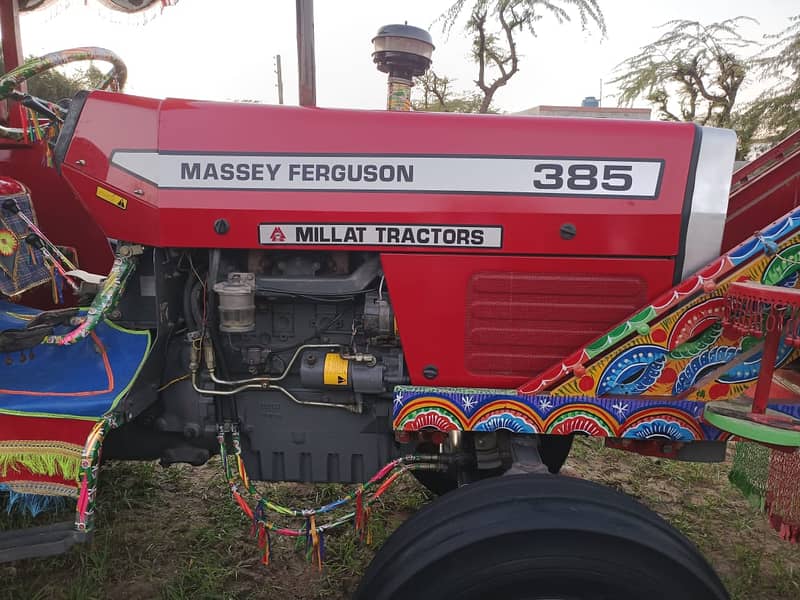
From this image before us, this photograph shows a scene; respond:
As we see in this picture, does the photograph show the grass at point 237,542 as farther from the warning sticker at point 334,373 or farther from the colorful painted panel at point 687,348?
the colorful painted panel at point 687,348

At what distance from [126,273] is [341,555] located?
1.44 m

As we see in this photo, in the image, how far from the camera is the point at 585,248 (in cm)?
168

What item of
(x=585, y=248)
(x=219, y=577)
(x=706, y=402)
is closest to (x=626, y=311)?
(x=585, y=248)

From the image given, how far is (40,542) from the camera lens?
163cm

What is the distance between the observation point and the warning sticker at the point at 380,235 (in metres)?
1.69

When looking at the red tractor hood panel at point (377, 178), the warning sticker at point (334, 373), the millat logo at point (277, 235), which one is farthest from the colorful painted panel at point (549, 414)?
the millat logo at point (277, 235)

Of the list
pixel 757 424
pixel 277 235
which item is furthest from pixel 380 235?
pixel 757 424

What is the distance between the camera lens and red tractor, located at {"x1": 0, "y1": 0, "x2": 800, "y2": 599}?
162cm

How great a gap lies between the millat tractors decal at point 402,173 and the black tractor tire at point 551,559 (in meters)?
0.86

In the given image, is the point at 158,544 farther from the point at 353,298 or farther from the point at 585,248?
the point at 585,248

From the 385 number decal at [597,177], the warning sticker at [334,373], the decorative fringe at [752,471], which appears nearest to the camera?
the 385 number decal at [597,177]

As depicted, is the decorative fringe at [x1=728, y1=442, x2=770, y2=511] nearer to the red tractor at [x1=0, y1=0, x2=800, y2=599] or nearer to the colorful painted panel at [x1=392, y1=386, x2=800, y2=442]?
the red tractor at [x1=0, y1=0, x2=800, y2=599]

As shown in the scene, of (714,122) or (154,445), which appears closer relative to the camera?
(154,445)

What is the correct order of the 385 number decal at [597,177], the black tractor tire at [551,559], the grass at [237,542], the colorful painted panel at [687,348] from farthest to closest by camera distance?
the grass at [237,542] < the 385 number decal at [597,177] < the colorful painted panel at [687,348] < the black tractor tire at [551,559]
